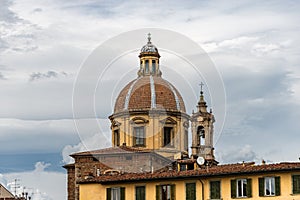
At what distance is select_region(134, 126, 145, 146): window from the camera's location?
97000 mm

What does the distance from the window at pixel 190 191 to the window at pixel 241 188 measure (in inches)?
120

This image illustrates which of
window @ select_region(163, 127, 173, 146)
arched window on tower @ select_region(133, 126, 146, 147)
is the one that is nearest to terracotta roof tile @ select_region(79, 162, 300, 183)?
arched window on tower @ select_region(133, 126, 146, 147)

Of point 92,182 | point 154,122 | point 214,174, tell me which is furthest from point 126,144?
point 214,174

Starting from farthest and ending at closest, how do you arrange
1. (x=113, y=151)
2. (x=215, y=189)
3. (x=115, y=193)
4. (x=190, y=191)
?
(x=113, y=151) < (x=115, y=193) < (x=190, y=191) < (x=215, y=189)

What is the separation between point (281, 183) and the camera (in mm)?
66562

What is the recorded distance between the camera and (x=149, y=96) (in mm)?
100000

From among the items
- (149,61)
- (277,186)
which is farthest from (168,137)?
(277,186)

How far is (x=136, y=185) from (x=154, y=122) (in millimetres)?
26098

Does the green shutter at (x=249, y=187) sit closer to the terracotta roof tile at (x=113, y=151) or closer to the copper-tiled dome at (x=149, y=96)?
the terracotta roof tile at (x=113, y=151)

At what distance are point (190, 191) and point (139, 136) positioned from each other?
27.9 m

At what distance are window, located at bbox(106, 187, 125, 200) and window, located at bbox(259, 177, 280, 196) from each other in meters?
10.9

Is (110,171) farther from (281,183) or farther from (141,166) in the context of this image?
(281,183)

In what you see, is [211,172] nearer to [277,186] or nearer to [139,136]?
[277,186]

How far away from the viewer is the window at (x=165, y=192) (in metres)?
70.9
